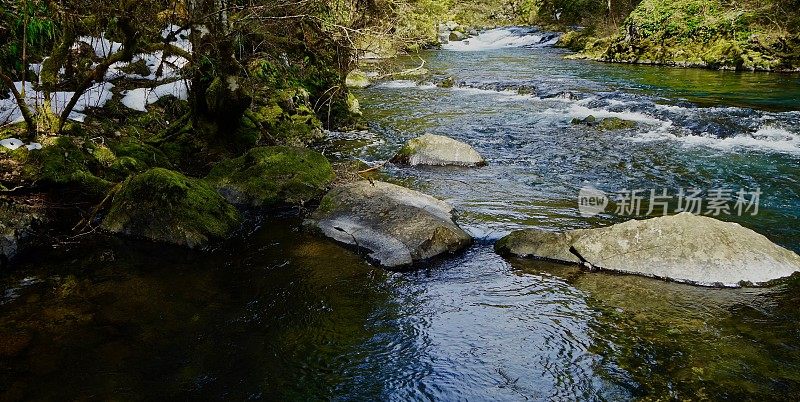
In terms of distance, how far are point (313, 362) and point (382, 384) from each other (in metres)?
0.58

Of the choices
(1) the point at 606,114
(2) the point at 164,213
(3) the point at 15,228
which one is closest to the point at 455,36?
(1) the point at 606,114

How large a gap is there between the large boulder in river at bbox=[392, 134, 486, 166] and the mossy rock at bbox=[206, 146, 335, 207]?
2.08 m

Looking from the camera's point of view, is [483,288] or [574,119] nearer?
[483,288]

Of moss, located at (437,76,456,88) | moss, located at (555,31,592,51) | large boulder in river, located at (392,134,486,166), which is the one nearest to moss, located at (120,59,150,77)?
large boulder in river, located at (392,134,486,166)

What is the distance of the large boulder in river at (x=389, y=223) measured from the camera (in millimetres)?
5777

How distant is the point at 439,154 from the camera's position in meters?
9.81

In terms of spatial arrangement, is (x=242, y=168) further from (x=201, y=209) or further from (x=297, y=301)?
(x=297, y=301)

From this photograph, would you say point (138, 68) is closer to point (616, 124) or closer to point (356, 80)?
point (356, 80)

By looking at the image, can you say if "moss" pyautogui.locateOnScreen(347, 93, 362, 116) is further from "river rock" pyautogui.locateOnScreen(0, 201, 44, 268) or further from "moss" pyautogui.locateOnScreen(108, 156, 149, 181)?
"river rock" pyautogui.locateOnScreen(0, 201, 44, 268)

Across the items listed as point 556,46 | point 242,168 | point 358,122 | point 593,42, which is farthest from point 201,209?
point 556,46

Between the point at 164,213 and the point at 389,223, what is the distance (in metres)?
2.60

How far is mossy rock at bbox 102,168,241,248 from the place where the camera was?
240 inches

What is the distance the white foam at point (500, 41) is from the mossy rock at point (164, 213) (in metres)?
33.0

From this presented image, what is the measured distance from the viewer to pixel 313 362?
404cm
